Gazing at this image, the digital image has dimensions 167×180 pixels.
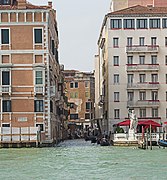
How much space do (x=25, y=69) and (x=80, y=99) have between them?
43.1 metres

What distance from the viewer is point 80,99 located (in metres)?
76.9

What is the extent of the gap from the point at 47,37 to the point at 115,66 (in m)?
12.7

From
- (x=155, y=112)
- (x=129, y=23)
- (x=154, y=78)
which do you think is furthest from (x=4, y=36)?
(x=155, y=112)

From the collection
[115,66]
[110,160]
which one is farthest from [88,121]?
[110,160]

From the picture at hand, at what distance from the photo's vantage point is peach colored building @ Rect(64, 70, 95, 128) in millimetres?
76750

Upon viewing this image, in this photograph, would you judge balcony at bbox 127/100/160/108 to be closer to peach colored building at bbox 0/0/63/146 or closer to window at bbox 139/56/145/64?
window at bbox 139/56/145/64

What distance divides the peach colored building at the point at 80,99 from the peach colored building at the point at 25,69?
4234cm

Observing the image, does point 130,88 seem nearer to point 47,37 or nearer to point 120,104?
point 120,104

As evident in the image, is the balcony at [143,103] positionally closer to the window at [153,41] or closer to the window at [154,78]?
the window at [154,78]

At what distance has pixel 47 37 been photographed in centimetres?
3412

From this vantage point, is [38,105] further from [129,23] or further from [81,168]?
[129,23]

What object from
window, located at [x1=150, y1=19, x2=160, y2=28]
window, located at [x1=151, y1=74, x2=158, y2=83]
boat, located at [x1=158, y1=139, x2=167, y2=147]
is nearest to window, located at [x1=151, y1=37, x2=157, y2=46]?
window, located at [x1=150, y1=19, x2=160, y2=28]

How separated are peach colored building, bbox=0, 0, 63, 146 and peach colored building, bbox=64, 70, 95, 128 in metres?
42.3

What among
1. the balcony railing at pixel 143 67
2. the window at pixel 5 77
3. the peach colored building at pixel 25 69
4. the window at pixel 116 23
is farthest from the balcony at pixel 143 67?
the window at pixel 5 77
